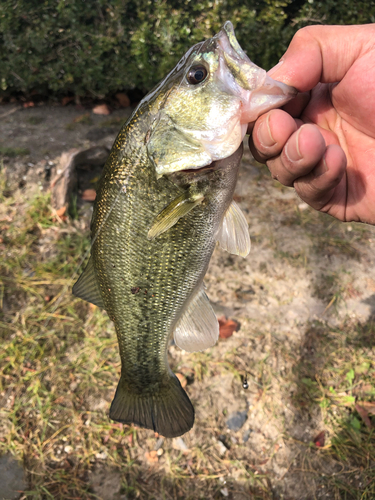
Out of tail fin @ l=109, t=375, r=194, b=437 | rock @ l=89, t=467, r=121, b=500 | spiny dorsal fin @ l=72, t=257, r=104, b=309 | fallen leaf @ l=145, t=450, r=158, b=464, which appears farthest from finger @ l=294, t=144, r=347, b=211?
rock @ l=89, t=467, r=121, b=500

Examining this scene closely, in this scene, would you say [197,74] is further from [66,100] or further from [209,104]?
[66,100]

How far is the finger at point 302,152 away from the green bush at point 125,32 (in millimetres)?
3852

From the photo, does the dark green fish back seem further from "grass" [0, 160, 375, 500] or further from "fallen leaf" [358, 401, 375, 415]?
"fallen leaf" [358, 401, 375, 415]

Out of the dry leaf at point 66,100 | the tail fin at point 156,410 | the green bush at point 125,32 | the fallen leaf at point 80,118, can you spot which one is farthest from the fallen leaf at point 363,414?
the dry leaf at point 66,100

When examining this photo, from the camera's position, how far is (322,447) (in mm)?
2367

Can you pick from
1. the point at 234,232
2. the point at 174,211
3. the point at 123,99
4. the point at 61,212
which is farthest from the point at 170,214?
the point at 123,99

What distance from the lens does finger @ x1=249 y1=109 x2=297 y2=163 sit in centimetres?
147

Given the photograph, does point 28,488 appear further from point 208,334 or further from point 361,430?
point 361,430

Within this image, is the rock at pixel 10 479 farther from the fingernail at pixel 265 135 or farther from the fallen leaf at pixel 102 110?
the fallen leaf at pixel 102 110

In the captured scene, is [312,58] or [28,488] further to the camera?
[28,488]

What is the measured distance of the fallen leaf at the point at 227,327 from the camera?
284 cm

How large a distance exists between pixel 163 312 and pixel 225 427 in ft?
4.11

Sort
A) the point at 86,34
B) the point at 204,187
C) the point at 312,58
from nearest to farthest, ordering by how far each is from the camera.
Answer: the point at 204,187 < the point at 312,58 < the point at 86,34

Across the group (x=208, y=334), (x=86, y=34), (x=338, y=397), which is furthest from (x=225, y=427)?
(x=86, y=34)
